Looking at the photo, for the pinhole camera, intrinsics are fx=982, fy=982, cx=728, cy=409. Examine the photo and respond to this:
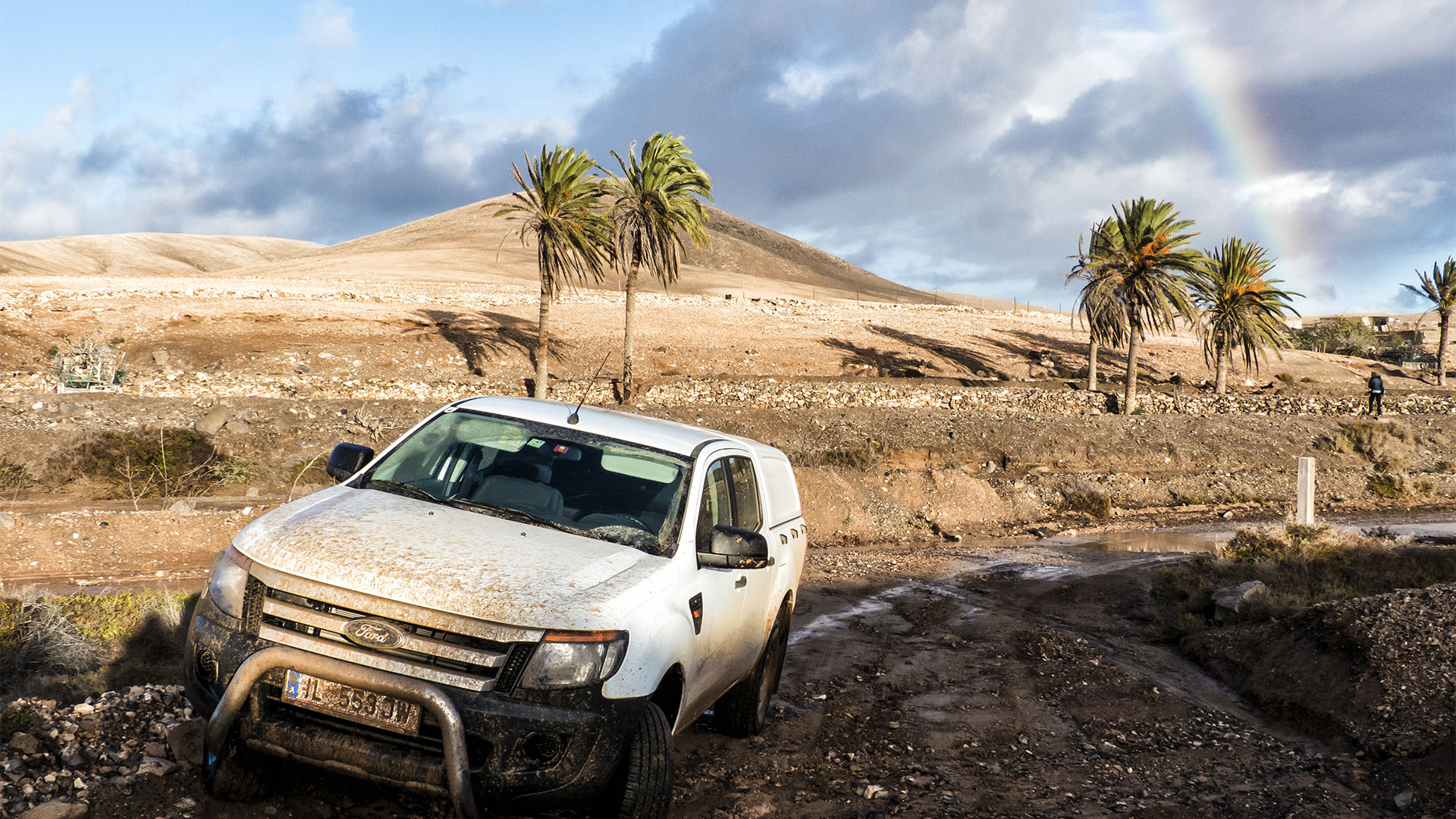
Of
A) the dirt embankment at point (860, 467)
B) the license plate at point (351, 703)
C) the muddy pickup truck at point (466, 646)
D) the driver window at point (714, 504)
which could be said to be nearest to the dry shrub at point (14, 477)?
the dirt embankment at point (860, 467)

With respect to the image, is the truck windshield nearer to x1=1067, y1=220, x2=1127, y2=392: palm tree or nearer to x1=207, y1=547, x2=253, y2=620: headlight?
x1=207, y1=547, x2=253, y2=620: headlight

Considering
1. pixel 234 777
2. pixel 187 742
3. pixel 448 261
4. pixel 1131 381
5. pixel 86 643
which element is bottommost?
pixel 86 643

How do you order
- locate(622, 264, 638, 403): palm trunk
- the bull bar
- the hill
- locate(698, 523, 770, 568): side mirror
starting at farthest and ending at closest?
the hill → locate(622, 264, 638, 403): palm trunk → locate(698, 523, 770, 568): side mirror → the bull bar

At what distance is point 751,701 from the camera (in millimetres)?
5879

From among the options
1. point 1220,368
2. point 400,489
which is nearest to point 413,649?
point 400,489

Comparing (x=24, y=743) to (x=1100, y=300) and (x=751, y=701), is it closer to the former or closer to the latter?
(x=751, y=701)

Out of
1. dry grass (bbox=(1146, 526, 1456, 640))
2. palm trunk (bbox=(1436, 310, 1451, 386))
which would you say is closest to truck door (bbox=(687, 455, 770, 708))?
dry grass (bbox=(1146, 526, 1456, 640))

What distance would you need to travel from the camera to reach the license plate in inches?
140

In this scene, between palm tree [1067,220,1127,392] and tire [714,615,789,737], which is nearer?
tire [714,615,789,737]

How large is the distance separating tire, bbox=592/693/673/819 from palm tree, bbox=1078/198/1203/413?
34648 millimetres

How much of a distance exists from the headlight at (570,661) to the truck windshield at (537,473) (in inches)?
39.1

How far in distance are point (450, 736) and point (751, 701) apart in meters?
2.75

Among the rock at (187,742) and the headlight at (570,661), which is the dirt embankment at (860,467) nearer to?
the rock at (187,742)

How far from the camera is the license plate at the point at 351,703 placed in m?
3.55
